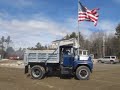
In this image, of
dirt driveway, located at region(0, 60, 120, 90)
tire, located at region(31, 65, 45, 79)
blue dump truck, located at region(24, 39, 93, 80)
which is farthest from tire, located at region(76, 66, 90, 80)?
tire, located at region(31, 65, 45, 79)

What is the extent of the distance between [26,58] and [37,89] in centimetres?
682

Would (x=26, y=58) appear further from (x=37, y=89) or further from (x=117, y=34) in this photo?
(x=117, y=34)

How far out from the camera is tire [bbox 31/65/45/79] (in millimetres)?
21742

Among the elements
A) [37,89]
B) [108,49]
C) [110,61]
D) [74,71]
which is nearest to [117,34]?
[108,49]

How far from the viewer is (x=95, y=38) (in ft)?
436

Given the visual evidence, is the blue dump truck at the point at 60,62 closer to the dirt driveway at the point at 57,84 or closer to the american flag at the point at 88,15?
the dirt driveway at the point at 57,84

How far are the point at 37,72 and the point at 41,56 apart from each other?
1330 millimetres

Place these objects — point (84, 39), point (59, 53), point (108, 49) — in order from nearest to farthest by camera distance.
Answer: point (59, 53) → point (108, 49) → point (84, 39)

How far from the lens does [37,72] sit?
72.0ft

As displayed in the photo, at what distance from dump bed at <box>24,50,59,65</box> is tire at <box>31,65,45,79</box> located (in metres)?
0.52

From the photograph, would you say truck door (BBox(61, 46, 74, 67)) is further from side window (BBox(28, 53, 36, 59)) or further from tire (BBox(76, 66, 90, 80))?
side window (BBox(28, 53, 36, 59))

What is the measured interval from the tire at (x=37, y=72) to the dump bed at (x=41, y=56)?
1.72 ft

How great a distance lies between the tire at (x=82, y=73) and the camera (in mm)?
21203

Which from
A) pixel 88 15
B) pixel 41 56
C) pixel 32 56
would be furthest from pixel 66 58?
pixel 88 15
